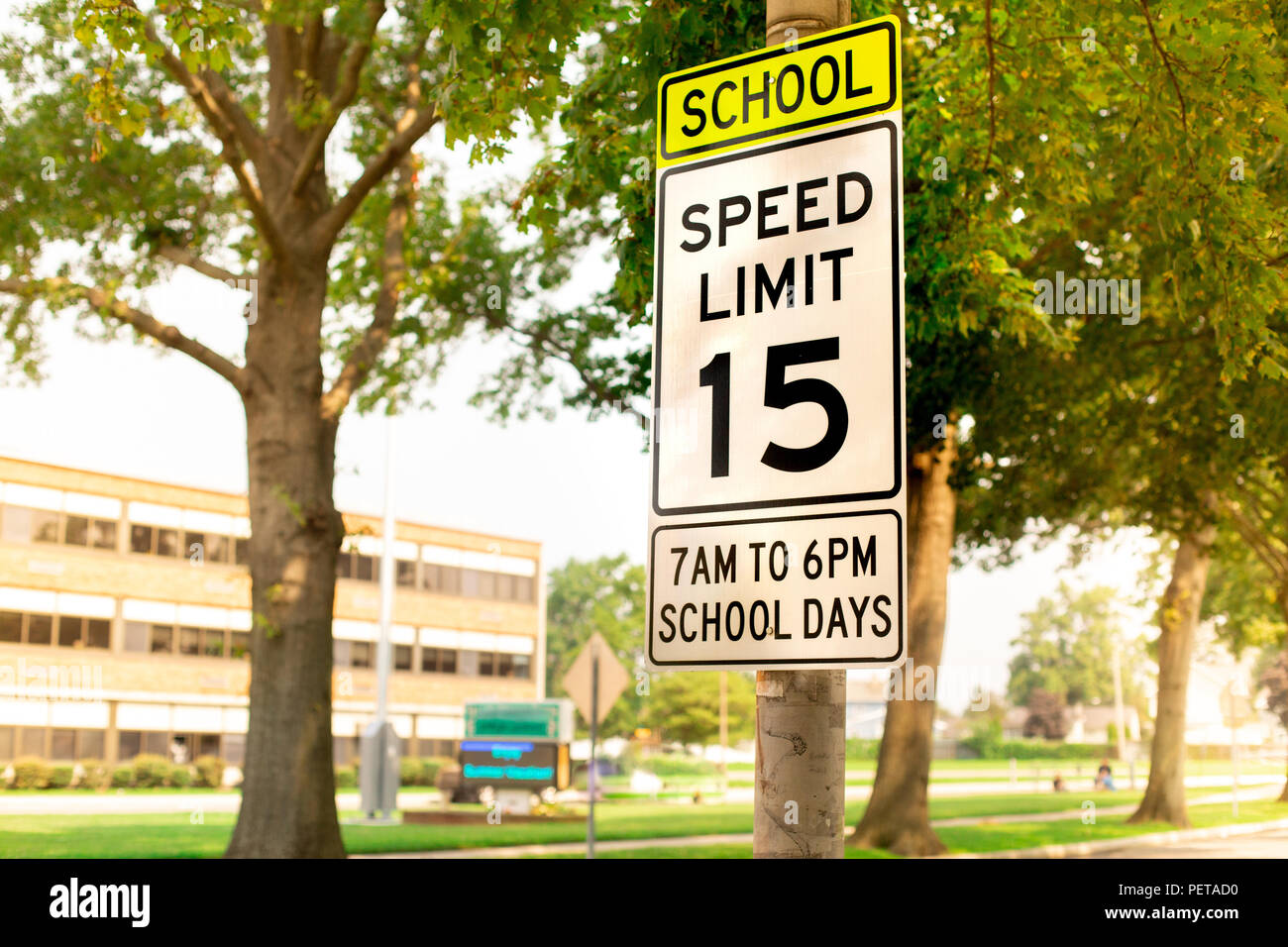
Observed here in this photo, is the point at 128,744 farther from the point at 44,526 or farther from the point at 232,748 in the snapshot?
the point at 44,526

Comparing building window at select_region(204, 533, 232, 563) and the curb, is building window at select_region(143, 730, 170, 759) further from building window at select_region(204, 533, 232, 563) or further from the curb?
the curb

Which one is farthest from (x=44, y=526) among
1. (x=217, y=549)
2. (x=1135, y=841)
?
(x=1135, y=841)

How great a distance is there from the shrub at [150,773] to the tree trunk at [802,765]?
178 ft

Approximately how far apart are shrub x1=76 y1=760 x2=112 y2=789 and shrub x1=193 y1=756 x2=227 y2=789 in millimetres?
4149

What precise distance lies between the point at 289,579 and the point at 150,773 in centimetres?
4264

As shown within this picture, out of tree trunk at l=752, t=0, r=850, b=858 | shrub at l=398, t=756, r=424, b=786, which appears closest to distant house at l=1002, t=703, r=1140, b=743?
shrub at l=398, t=756, r=424, b=786

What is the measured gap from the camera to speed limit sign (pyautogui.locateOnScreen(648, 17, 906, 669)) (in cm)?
289

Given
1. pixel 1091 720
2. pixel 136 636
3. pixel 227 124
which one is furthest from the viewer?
pixel 1091 720

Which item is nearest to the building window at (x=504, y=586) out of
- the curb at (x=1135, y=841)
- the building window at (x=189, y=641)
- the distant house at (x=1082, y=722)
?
the building window at (x=189, y=641)

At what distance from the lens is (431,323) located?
21.9m

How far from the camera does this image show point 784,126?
3.27 metres

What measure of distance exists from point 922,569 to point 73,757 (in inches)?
1694

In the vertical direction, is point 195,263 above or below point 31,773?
above

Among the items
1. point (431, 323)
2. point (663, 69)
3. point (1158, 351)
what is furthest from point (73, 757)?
point (663, 69)
